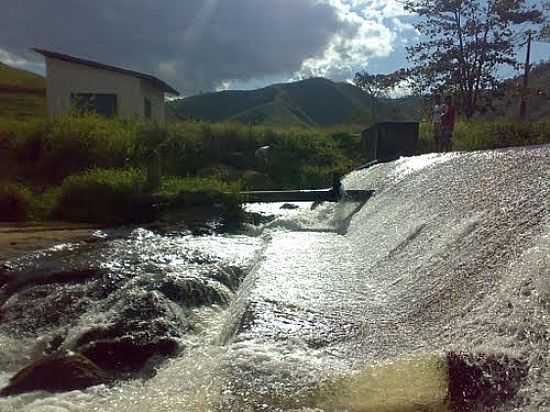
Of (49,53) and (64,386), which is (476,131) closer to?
(64,386)

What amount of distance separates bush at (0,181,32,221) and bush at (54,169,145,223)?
537 millimetres

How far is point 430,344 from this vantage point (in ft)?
8.13

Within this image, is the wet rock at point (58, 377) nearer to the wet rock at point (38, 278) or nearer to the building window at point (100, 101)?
the wet rock at point (38, 278)

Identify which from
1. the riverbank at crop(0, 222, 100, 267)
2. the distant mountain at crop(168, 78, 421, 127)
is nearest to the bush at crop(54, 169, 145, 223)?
the riverbank at crop(0, 222, 100, 267)

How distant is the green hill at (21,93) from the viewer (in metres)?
29.6

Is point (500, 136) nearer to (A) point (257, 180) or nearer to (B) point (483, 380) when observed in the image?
(A) point (257, 180)

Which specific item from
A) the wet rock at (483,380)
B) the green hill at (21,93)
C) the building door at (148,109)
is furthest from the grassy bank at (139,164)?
the green hill at (21,93)

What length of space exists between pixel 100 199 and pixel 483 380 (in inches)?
298

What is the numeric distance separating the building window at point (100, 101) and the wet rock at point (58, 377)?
46.7ft

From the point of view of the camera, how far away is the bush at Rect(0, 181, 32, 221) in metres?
8.69

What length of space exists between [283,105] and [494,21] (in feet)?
177

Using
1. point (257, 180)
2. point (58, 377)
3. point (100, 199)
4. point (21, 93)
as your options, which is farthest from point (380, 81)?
point (21, 93)

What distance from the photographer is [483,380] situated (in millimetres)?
1984

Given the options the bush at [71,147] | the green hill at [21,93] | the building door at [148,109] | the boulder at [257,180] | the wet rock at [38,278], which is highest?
the green hill at [21,93]
